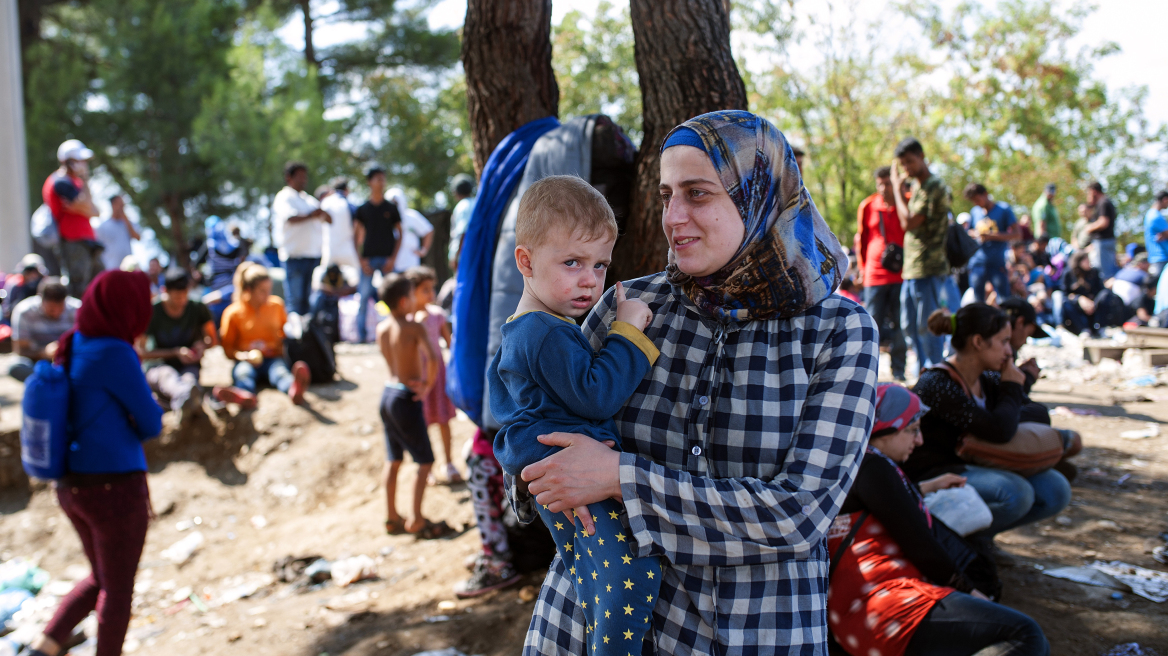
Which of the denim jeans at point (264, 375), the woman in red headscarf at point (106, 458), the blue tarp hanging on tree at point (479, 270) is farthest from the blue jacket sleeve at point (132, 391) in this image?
the denim jeans at point (264, 375)

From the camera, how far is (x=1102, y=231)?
11945 mm

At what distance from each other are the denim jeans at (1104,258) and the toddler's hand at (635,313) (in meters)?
13.2

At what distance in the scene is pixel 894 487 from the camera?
2637 millimetres

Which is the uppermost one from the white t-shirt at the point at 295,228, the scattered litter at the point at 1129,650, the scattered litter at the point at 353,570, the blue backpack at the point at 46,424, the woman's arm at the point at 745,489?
the white t-shirt at the point at 295,228

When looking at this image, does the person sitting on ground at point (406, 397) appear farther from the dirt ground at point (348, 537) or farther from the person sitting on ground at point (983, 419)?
the person sitting on ground at point (983, 419)

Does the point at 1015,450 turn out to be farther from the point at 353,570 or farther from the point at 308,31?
the point at 308,31

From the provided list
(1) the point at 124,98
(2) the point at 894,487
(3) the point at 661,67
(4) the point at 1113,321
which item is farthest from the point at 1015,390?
(1) the point at 124,98

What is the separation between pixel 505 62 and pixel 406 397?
97.9 inches

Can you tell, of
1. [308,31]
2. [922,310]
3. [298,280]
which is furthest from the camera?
[308,31]

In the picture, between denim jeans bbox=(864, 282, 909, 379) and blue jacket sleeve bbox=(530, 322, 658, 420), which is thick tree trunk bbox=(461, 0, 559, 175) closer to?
blue jacket sleeve bbox=(530, 322, 658, 420)

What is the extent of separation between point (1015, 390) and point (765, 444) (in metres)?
2.79

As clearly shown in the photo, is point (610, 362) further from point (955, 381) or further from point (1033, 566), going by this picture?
point (1033, 566)

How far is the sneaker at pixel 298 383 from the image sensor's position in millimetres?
7539

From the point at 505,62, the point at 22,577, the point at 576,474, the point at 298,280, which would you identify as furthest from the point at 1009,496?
the point at 298,280
